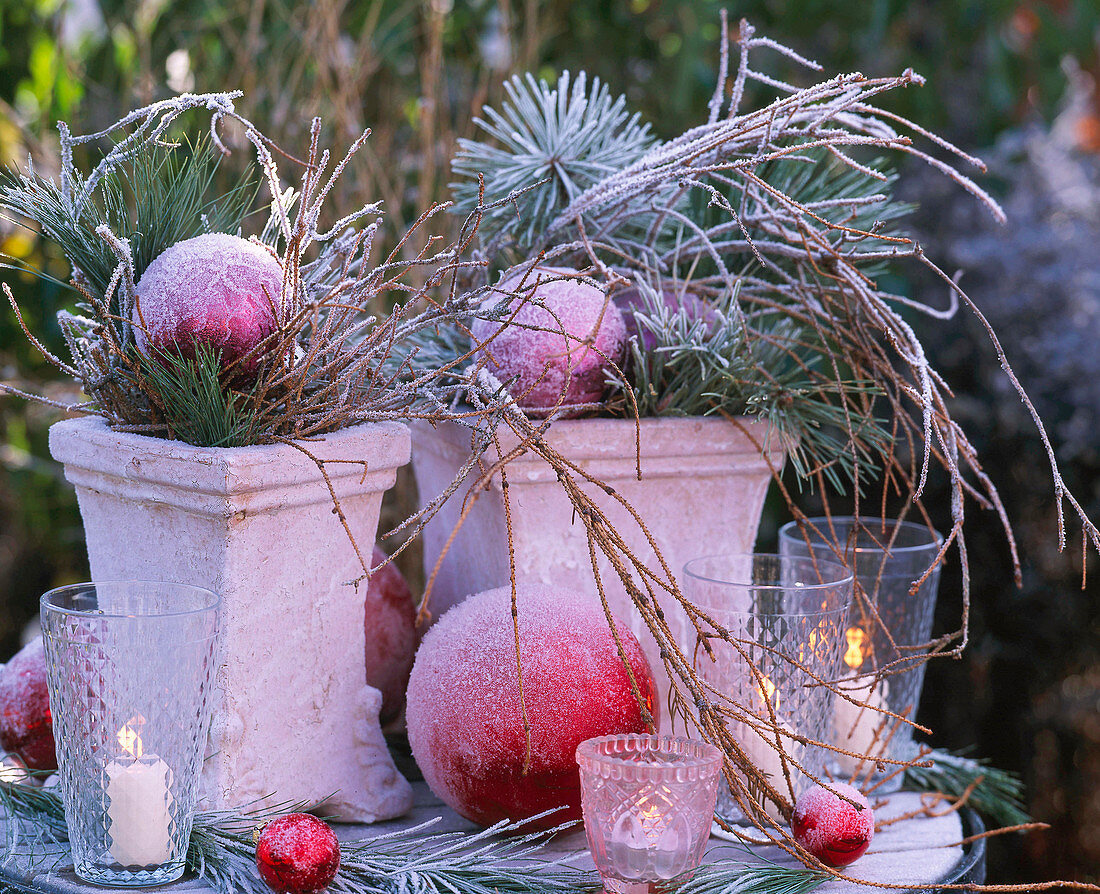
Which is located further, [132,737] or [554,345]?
[554,345]

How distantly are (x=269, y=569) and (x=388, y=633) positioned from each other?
18 cm

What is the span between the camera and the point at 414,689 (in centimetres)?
75

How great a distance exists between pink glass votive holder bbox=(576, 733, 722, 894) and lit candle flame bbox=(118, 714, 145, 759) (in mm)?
259

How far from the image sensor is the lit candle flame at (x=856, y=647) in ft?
2.85

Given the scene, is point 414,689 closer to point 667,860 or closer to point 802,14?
point 667,860

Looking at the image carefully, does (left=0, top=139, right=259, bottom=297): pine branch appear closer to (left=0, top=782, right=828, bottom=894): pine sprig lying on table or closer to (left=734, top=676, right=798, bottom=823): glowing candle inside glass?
(left=0, top=782, right=828, bottom=894): pine sprig lying on table

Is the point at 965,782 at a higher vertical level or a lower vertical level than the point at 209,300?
lower

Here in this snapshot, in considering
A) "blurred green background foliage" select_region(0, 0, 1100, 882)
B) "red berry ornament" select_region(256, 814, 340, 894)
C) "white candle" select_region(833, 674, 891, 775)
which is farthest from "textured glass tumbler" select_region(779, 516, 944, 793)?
"blurred green background foliage" select_region(0, 0, 1100, 882)

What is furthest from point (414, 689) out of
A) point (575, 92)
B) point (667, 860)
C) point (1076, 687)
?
point (1076, 687)

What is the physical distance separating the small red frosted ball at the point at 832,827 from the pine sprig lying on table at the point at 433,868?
22 mm

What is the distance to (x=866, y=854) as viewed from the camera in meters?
0.73

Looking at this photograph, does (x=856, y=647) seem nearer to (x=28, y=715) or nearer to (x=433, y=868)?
A: (x=433, y=868)

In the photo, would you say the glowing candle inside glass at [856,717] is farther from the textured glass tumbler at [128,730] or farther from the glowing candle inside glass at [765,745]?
the textured glass tumbler at [128,730]

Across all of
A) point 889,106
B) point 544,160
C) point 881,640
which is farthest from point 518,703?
point 889,106
